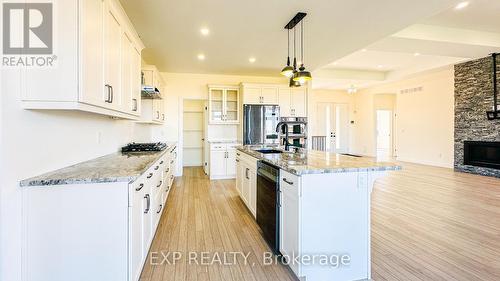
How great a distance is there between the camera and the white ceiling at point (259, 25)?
305 cm

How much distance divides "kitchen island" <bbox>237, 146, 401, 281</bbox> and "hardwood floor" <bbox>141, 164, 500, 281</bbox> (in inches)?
9.6

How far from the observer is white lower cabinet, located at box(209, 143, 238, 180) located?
6133 mm

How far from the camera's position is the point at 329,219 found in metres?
1.96

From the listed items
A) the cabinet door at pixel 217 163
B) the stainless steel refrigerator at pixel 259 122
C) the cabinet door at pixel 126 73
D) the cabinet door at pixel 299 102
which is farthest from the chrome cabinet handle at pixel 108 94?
the cabinet door at pixel 299 102

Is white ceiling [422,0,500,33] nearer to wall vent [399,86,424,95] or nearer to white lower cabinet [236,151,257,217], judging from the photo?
wall vent [399,86,424,95]

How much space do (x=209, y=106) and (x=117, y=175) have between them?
479 centimetres

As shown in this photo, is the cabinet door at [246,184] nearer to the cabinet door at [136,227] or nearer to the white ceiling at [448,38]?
the cabinet door at [136,227]

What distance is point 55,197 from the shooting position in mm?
1594

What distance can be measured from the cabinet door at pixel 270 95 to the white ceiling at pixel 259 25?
106 centimetres

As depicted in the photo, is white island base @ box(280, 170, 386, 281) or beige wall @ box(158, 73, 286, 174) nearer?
white island base @ box(280, 170, 386, 281)

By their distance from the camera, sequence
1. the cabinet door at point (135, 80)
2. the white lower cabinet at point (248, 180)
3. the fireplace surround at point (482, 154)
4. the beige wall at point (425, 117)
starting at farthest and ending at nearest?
the beige wall at point (425, 117) → the fireplace surround at point (482, 154) → the white lower cabinet at point (248, 180) → the cabinet door at point (135, 80)

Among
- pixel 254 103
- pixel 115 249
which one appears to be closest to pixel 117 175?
pixel 115 249

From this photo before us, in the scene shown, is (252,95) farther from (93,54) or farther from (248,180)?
(93,54)

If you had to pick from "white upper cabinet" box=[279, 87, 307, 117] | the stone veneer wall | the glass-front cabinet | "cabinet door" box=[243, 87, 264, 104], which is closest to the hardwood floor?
the stone veneer wall
